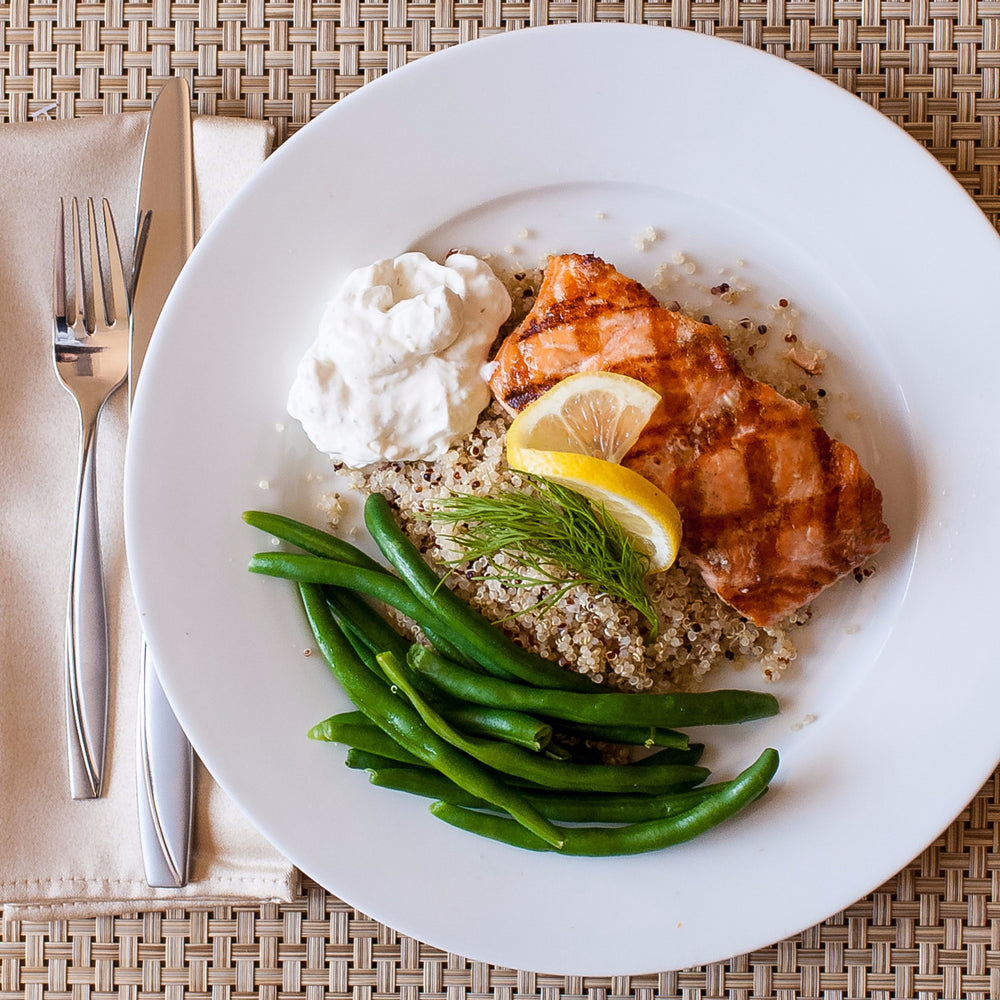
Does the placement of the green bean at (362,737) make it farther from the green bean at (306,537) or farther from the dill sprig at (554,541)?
the dill sprig at (554,541)

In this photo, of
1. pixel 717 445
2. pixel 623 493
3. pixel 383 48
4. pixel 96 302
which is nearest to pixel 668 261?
pixel 717 445

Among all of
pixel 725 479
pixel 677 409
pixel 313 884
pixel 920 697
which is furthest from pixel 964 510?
pixel 313 884

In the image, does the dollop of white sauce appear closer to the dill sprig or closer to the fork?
the dill sprig

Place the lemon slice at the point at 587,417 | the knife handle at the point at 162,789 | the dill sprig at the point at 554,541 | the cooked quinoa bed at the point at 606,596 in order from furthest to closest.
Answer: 1. the knife handle at the point at 162,789
2. the cooked quinoa bed at the point at 606,596
3. the dill sprig at the point at 554,541
4. the lemon slice at the point at 587,417

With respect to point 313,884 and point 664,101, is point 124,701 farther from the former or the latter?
point 664,101

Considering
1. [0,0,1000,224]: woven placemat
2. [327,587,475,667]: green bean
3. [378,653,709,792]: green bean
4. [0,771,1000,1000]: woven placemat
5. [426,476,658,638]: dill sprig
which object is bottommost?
[0,771,1000,1000]: woven placemat

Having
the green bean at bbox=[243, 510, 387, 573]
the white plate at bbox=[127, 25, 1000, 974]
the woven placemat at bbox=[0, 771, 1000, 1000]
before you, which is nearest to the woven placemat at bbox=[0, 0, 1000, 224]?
the white plate at bbox=[127, 25, 1000, 974]

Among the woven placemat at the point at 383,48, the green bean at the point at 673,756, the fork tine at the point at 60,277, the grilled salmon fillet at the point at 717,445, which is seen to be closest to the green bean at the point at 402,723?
the green bean at the point at 673,756

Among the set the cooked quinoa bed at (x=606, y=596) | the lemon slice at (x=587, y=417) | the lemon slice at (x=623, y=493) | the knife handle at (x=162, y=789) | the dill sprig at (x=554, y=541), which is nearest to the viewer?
the lemon slice at (x=623, y=493)
